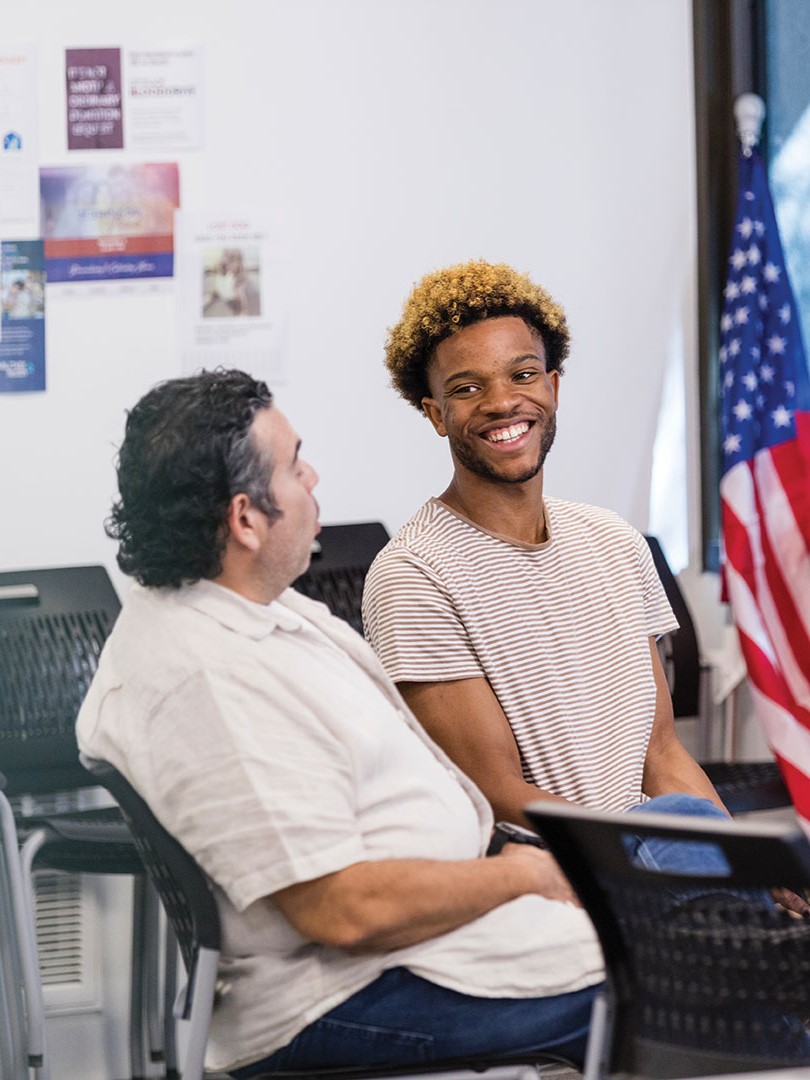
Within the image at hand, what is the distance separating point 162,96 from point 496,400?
1.59 meters

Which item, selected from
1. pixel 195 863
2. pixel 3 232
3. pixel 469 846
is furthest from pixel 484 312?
pixel 3 232

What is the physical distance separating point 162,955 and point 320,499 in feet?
3.57

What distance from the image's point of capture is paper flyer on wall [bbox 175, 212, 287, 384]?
322 centimetres

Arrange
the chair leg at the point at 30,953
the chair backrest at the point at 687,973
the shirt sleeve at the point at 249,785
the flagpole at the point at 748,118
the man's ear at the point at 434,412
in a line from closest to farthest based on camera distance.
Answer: the chair backrest at the point at 687,973, the shirt sleeve at the point at 249,785, the man's ear at the point at 434,412, the chair leg at the point at 30,953, the flagpole at the point at 748,118

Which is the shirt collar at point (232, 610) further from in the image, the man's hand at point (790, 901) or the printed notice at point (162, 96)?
the printed notice at point (162, 96)

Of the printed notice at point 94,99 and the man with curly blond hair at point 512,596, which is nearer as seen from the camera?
the man with curly blond hair at point 512,596

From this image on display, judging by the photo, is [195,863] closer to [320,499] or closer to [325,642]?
[325,642]

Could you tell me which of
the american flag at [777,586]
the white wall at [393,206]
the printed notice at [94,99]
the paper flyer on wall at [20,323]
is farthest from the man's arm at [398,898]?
the printed notice at [94,99]

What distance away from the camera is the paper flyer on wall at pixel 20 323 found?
3.13 metres

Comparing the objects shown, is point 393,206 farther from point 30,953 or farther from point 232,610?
point 232,610

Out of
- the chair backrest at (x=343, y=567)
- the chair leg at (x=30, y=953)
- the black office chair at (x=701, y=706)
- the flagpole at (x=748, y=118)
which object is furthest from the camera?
the flagpole at (x=748, y=118)

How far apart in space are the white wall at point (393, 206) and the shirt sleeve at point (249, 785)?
5.88 feet

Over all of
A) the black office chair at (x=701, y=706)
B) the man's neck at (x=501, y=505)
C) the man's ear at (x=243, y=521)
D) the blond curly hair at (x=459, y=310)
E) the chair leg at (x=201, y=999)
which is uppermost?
the blond curly hair at (x=459, y=310)

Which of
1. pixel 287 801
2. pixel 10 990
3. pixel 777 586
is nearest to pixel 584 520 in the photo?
pixel 777 586
